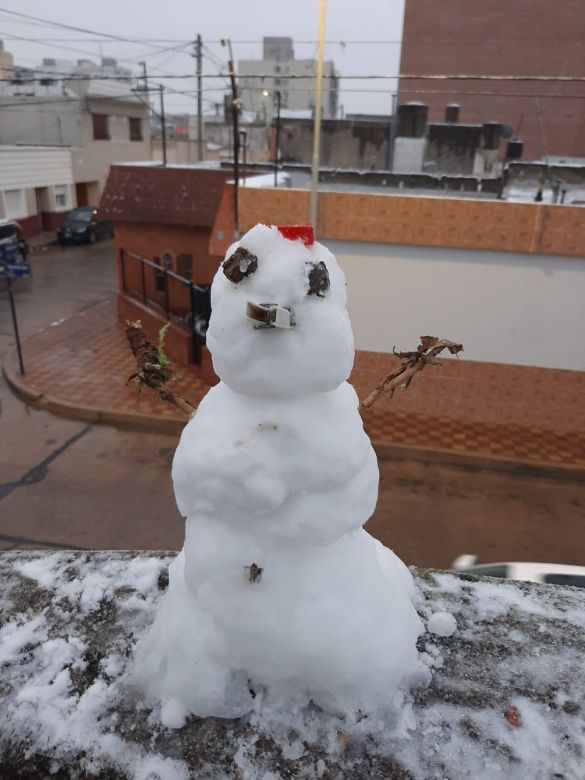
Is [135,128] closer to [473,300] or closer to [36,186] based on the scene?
[36,186]

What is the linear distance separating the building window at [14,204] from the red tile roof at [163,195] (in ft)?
32.2

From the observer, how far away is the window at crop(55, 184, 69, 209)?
23984 millimetres

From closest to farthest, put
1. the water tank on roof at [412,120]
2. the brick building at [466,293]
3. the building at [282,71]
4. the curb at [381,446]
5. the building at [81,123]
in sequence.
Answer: the brick building at [466,293] < the curb at [381,446] < the water tank on roof at [412,120] < the building at [81,123] < the building at [282,71]

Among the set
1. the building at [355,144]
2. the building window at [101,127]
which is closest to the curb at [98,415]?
the building at [355,144]

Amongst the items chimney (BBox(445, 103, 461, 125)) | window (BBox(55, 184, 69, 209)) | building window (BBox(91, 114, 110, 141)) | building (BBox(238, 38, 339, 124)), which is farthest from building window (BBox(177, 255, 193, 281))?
building window (BBox(91, 114, 110, 141))

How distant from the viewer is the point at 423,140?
13539 millimetres

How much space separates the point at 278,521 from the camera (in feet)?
8.94

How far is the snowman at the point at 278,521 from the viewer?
8.41 ft

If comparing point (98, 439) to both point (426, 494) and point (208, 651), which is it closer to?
point (426, 494)

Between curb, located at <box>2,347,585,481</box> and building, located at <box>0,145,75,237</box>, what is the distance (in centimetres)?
1187

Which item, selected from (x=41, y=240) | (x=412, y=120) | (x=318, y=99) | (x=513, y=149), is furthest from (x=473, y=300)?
(x=41, y=240)

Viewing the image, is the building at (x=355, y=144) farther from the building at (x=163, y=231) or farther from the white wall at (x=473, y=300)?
the white wall at (x=473, y=300)

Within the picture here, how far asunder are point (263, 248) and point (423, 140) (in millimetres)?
12479

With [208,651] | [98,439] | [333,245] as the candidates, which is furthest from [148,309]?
[208,651]
